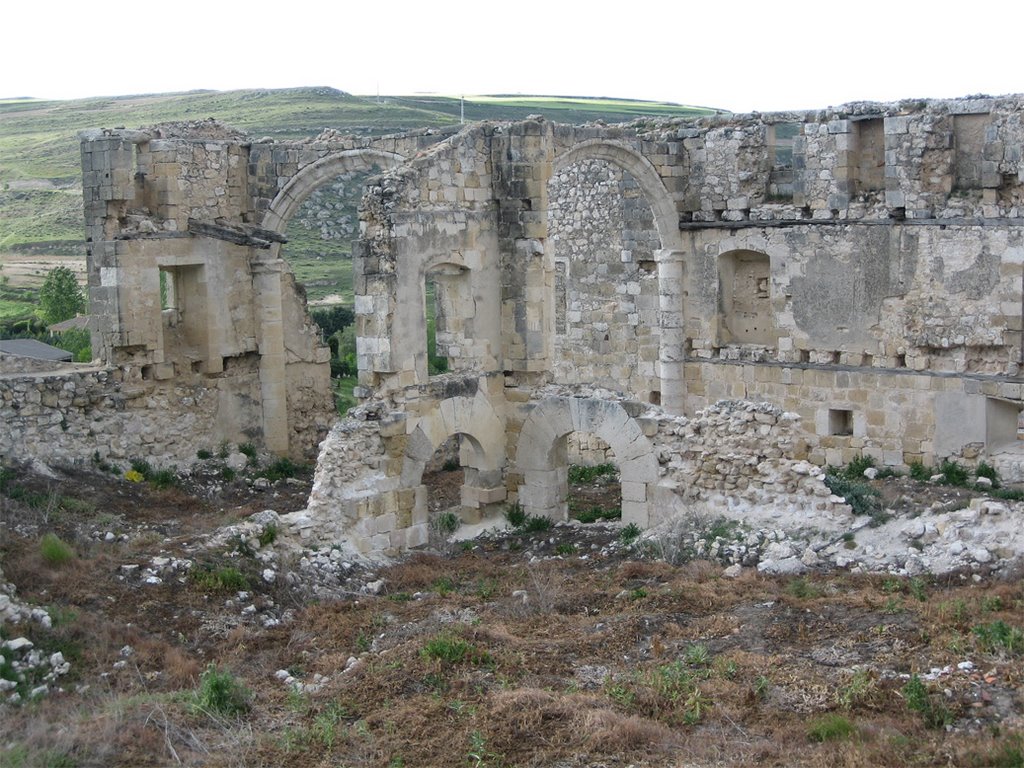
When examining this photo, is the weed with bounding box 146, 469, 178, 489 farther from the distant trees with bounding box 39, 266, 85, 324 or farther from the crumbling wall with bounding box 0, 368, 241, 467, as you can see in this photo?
the distant trees with bounding box 39, 266, 85, 324

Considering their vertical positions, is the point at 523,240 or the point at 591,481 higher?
the point at 523,240

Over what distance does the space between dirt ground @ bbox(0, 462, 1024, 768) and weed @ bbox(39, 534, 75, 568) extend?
84mm

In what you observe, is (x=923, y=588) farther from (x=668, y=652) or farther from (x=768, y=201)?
→ (x=768, y=201)

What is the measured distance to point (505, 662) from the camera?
36.9 ft

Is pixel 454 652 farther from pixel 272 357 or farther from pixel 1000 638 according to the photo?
pixel 272 357

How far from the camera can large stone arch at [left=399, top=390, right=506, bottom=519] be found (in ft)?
53.5

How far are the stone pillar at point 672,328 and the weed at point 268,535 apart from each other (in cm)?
756

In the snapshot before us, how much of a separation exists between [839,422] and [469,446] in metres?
5.03

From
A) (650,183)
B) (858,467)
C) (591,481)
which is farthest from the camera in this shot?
(650,183)

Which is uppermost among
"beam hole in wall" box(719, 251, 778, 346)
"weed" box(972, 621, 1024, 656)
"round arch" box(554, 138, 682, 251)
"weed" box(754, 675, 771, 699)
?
"round arch" box(554, 138, 682, 251)

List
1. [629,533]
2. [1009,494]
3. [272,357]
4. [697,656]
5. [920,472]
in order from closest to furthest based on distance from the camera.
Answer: [697,656] → [629,533] → [1009,494] → [920,472] → [272,357]

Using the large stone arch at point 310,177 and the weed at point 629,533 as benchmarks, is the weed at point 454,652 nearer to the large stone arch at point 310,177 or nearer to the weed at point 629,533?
the weed at point 629,533

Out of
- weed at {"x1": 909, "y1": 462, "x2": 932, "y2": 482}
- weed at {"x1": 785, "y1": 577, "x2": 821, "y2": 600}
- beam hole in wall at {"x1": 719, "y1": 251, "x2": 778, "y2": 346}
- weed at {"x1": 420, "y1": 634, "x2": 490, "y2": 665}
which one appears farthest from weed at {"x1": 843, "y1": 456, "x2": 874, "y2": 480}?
weed at {"x1": 420, "y1": 634, "x2": 490, "y2": 665}

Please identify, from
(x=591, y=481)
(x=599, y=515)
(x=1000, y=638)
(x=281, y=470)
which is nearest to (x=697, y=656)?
(x=1000, y=638)
